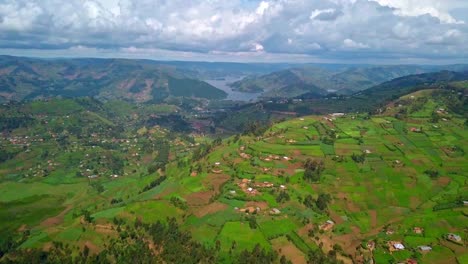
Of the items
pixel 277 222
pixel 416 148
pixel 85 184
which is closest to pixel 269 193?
pixel 277 222

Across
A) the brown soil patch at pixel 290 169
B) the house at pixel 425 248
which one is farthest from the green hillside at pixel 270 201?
the house at pixel 425 248

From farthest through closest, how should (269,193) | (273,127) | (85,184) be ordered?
(273,127), (85,184), (269,193)

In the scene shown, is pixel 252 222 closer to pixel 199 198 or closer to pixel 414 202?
pixel 199 198

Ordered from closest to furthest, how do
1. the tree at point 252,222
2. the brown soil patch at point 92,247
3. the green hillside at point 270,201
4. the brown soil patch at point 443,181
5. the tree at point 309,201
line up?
the green hillside at point 270,201 → the brown soil patch at point 92,247 → the tree at point 252,222 → the tree at point 309,201 → the brown soil patch at point 443,181

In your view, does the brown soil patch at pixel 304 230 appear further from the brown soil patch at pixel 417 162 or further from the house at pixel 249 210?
the brown soil patch at pixel 417 162

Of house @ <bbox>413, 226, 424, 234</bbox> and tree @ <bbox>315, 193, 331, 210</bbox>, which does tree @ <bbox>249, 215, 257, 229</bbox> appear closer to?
tree @ <bbox>315, 193, 331, 210</bbox>

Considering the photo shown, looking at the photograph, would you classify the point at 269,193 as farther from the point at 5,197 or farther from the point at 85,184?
the point at 5,197

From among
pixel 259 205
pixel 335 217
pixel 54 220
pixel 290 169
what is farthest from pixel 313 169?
pixel 54 220

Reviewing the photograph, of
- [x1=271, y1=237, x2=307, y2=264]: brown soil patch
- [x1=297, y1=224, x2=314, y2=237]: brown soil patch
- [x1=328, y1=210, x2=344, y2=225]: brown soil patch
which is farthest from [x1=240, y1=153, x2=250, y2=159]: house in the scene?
[x1=271, y1=237, x2=307, y2=264]: brown soil patch
